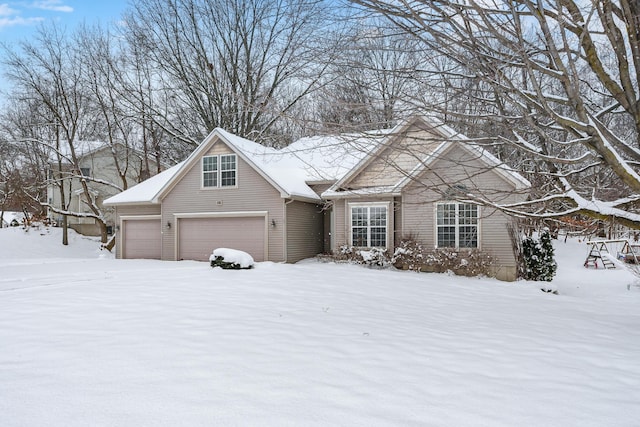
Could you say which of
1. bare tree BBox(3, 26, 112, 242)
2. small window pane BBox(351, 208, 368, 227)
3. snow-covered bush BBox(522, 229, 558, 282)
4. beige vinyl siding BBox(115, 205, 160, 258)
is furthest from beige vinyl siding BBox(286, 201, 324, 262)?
bare tree BBox(3, 26, 112, 242)

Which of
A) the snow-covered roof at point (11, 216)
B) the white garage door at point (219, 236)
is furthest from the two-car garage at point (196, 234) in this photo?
the snow-covered roof at point (11, 216)

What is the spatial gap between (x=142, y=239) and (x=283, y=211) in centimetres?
730

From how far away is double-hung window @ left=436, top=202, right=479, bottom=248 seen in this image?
14.0 m

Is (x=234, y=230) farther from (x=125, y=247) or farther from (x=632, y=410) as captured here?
(x=632, y=410)

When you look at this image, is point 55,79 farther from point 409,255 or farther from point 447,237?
point 447,237

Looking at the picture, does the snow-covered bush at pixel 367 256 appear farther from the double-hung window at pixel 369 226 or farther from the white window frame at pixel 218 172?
the white window frame at pixel 218 172

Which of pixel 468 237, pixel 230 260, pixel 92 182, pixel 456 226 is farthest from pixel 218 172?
pixel 92 182

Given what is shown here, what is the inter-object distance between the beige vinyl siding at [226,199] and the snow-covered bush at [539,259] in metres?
8.59

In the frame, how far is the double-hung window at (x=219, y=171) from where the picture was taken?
671 inches

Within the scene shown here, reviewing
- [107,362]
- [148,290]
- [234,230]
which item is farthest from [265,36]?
[107,362]

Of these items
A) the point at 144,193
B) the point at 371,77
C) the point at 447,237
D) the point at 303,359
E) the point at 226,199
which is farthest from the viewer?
the point at 144,193

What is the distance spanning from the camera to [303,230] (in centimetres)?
1722

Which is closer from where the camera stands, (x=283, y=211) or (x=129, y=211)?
(x=283, y=211)

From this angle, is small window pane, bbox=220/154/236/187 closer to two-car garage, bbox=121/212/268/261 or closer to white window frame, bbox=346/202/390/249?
two-car garage, bbox=121/212/268/261
